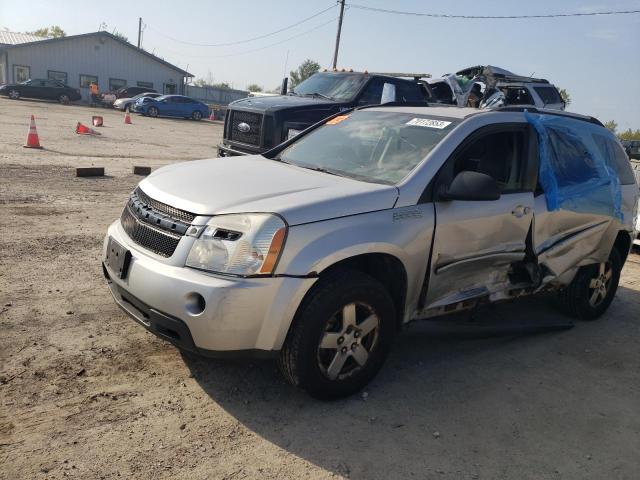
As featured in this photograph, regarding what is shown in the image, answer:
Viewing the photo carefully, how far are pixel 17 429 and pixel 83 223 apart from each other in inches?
176

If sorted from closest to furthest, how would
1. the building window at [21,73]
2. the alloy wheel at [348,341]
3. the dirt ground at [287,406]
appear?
the dirt ground at [287,406] → the alloy wheel at [348,341] → the building window at [21,73]

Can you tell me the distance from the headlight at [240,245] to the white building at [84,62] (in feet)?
158

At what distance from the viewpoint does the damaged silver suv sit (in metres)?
3.05

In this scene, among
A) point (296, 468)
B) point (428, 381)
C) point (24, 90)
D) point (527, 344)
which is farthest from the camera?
point (24, 90)

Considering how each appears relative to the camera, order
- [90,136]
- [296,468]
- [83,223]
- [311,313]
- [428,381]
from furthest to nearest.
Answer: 1. [90,136]
2. [83,223]
3. [428,381]
4. [311,313]
5. [296,468]

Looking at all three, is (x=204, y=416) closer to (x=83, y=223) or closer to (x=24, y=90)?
(x=83, y=223)

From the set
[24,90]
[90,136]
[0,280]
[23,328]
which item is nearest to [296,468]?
[23,328]

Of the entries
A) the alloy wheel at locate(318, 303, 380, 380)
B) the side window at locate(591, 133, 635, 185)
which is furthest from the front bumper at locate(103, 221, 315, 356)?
the side window at locate(591, 133, 635, 185)

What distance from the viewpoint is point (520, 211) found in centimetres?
427

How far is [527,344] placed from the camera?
4.78 metres

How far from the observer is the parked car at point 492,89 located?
13094mm

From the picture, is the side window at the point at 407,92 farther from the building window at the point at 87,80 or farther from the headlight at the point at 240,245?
the building window at the point at 87,80

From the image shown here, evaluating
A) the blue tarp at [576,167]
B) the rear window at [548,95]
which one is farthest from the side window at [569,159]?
the rear window at [548,95]

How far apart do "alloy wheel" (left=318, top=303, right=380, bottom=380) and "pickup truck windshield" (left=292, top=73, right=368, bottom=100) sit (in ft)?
22.8
